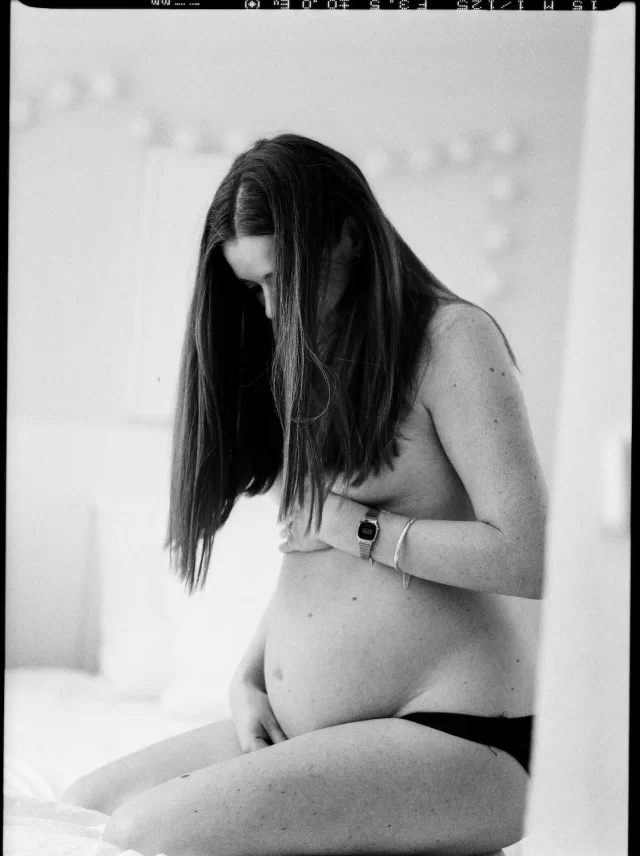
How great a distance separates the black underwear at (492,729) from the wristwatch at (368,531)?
0.52 ft

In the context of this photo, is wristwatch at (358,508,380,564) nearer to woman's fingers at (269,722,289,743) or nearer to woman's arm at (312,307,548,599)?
woman's arm at (312,307,548,599)

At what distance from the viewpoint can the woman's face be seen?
0.76 meters

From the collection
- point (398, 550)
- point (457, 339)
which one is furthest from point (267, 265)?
point (398, 550)

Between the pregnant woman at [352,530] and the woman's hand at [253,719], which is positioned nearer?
the pregnant woman at [352,530]

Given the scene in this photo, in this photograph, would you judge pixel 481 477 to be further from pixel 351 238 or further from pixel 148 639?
pixel 148 639

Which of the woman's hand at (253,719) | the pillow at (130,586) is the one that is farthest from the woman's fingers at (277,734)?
the pillow at (130,586)

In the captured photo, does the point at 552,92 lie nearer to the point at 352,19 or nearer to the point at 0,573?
the point at 352,19

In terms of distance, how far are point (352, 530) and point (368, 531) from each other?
2 cm

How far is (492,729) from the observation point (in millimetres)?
732

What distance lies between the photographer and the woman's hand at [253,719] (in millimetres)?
818

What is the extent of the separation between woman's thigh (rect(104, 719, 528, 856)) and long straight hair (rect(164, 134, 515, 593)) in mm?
207

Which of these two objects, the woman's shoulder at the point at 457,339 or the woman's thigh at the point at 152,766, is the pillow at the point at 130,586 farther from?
the woman's shoulder at the point at 457,339

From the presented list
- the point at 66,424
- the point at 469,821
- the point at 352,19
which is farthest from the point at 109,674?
the point at 352,19

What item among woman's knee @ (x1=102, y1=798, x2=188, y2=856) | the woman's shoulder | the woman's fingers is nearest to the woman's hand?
the woman's fingers
